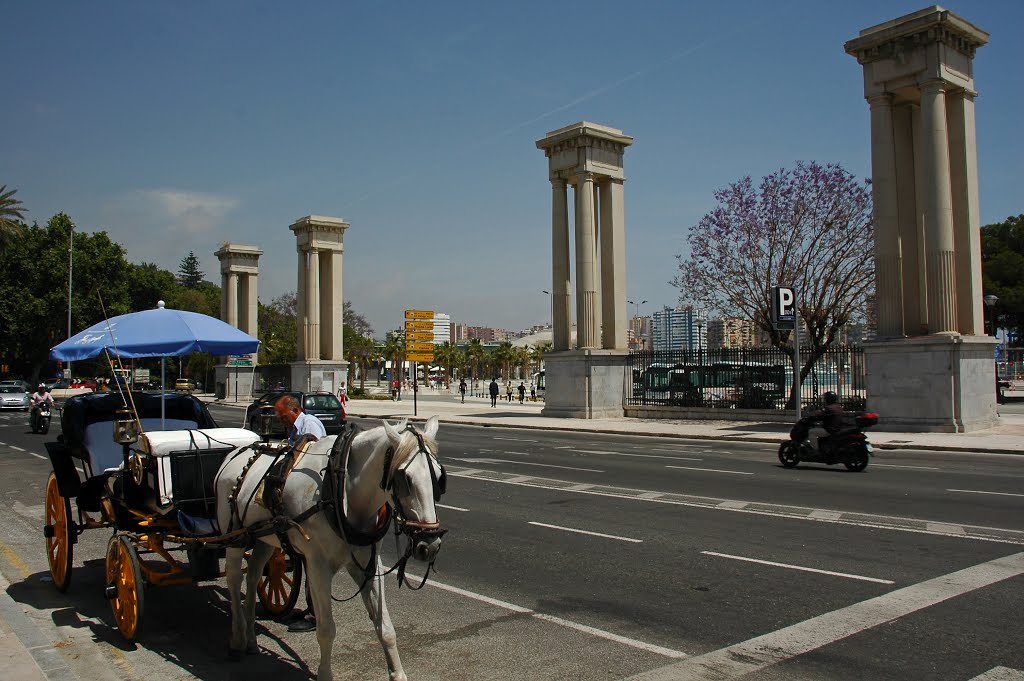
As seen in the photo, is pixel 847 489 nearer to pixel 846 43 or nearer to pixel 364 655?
pixel 364 655

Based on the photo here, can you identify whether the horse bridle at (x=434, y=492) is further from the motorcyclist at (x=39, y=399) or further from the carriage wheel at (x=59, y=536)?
the motorcyclist at (x=39, y=399)

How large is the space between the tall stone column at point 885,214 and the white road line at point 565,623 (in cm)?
2374

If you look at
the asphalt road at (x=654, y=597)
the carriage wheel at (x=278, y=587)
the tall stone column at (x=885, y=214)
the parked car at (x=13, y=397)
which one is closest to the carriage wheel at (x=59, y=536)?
the asphalt road at (x=654, y=597)

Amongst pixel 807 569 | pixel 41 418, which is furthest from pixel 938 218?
pixel 41 418

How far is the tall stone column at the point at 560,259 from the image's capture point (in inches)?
1484

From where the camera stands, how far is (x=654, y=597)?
7406 mm

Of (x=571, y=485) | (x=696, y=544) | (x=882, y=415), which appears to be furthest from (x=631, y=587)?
(x=882, y=415)

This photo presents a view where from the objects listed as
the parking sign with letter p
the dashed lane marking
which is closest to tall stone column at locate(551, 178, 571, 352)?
the parking sign with letter p

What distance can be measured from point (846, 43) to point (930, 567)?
24963 millimetres

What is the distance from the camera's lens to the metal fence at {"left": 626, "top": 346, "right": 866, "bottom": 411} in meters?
30.2

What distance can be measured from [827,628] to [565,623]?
2.09 meters

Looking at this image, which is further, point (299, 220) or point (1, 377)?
point (1, 377)

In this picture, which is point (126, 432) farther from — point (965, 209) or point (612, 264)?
point (612, 264)

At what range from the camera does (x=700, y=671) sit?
5539 millimetres
